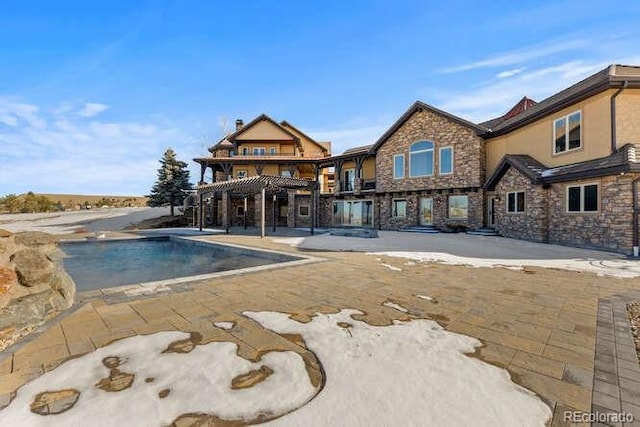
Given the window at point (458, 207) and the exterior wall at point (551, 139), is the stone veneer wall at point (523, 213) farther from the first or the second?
the window at point (458, 207)

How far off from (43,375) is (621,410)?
14.2 feet

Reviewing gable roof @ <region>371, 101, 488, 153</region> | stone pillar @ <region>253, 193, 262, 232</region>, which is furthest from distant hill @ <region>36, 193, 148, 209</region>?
gable roof @ <region>371, 101, 488, 153</region>

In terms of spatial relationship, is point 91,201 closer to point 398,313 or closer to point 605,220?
point 398,313

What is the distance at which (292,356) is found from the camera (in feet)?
8.91

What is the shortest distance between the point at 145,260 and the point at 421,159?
51.9 ft

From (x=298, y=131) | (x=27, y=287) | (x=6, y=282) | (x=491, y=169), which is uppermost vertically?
(x=298, y=131)

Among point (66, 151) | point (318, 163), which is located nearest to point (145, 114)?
point (66, 151)

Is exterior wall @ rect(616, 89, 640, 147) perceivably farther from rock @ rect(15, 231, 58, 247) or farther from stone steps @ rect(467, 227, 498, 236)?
rock @ rect(15, 231, 58, 247)

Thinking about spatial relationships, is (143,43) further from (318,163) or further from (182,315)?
(318,163)

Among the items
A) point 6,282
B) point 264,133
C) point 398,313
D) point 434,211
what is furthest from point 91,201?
point 398,313

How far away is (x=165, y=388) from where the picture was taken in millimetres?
2193

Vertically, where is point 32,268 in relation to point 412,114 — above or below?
below

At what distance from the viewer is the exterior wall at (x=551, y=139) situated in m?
10.4

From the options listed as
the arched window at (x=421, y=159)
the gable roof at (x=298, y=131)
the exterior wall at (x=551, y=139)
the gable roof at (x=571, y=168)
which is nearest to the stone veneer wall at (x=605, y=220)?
the gable roof at (x=571, y=168)
